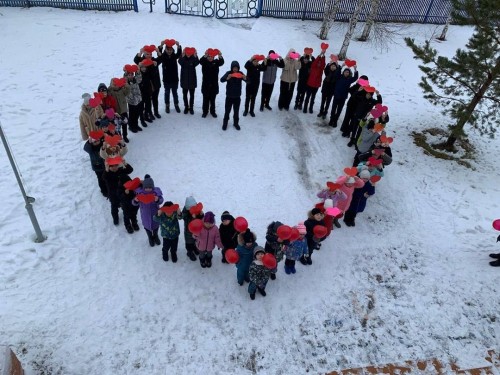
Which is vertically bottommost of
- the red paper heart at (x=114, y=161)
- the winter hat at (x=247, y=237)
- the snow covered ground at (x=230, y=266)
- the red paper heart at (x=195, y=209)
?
the snow covered ground at (x=230, y=266)

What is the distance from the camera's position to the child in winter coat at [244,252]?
635cm

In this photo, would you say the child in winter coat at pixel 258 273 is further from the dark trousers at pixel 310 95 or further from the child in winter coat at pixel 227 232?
the dark trousers at pixel 310 95

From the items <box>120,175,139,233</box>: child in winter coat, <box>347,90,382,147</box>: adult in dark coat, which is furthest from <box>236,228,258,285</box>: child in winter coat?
<box>347,90,382,147</box>: adult in dark coat

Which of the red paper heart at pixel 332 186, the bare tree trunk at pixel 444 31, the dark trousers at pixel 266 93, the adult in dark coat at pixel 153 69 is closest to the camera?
the red paper heart at pixel 332 186

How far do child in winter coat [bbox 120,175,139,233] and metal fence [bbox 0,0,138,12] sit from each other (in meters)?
12.2

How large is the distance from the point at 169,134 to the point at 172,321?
5394 millimetres

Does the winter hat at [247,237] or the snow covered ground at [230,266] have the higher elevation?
the winter hat at [247,237]

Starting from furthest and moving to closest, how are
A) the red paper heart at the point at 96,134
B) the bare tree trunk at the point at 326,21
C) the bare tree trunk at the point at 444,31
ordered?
1. the bare tree trunk at the point at 444,31
2. the bare tree trunk at the point at 326,21
3. the red paper heart at the point at 96,134

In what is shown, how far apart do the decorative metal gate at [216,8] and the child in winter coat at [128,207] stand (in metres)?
12.0

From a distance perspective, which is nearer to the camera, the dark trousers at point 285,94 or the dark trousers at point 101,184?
the dark trousers at point 101,184

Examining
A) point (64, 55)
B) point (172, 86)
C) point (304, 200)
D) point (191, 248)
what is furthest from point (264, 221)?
point (64, 55)

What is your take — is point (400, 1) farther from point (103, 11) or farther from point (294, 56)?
point (103, 11)

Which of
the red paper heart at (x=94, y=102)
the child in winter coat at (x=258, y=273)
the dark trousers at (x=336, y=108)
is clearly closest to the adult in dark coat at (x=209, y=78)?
the red paper heart at (x=94, y=102)

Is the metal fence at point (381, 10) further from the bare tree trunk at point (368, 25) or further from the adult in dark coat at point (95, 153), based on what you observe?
the adult in dark coat at point (95, 153)
